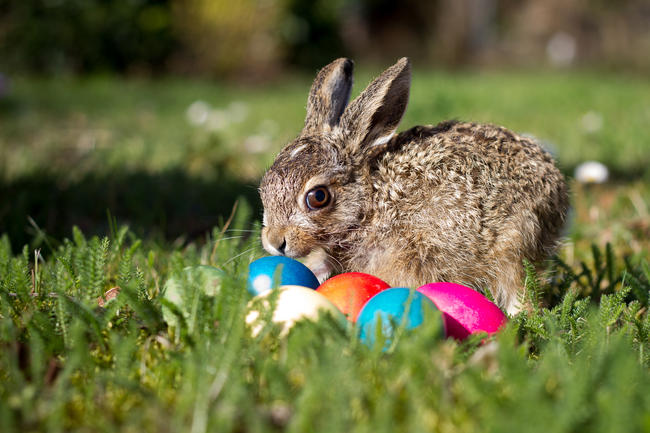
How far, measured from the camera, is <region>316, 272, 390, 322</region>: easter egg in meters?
2.23

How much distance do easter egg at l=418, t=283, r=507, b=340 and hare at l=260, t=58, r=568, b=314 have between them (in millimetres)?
315

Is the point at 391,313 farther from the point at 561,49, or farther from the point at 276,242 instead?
the point at 561,49

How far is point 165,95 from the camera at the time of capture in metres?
10.1

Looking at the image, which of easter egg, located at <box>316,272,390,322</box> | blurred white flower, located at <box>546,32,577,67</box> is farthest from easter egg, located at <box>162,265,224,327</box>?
blurred white flower, located at <box>546,32,577,67</box>

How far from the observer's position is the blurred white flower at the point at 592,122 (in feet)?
21.1

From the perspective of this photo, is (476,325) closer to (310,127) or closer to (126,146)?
(310,127)

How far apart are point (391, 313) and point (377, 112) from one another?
1167 mm

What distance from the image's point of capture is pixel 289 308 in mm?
2018

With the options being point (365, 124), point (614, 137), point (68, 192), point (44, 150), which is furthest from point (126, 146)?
point (614, 137)

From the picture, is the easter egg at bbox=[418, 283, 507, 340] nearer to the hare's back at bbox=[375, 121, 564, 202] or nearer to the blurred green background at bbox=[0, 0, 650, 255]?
the hare's back at bbox=[375, 121, 564, 202]

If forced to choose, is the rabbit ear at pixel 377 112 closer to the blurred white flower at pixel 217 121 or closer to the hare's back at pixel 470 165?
the hare's back at pixel 470 165

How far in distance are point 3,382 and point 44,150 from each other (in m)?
4.27

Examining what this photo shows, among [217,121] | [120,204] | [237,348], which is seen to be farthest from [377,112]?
[217,121]

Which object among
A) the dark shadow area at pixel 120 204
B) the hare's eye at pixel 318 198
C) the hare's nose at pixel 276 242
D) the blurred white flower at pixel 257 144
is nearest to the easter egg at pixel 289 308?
the hare's nose at pixel 276 242
